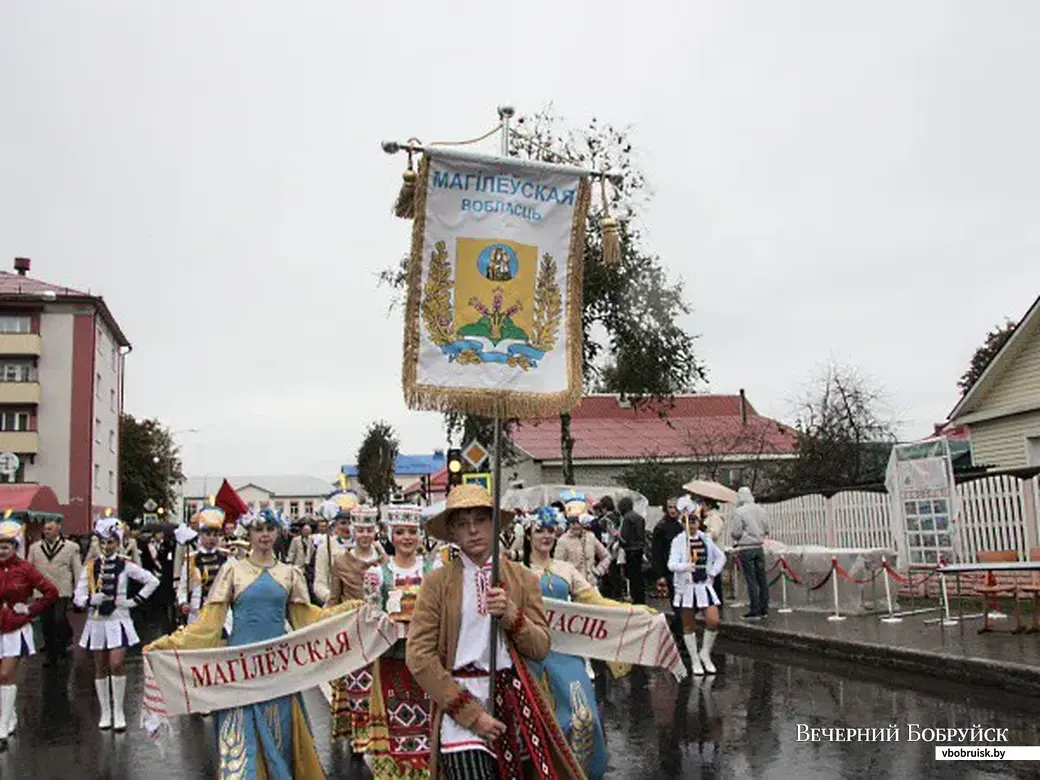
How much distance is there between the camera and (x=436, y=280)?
5141 millimetres

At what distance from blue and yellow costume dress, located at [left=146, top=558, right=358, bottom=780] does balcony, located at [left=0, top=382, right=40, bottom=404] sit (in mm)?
45649

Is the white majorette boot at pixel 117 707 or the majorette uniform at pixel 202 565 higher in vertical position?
the majorette uniform at pixel 202 565

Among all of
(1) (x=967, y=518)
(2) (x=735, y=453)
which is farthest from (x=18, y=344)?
(1) (x=967, y=518)

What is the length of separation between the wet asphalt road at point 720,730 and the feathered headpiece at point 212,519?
1.90 m

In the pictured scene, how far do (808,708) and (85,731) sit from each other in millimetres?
6663

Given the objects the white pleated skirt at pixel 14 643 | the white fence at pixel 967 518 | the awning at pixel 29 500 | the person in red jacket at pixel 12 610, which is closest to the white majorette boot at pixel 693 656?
the white fence at pixel 967 518

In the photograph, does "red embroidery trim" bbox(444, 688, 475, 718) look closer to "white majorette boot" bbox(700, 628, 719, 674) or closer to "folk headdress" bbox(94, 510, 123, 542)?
"folk headdress" bbox(94, 510, 123, 542)

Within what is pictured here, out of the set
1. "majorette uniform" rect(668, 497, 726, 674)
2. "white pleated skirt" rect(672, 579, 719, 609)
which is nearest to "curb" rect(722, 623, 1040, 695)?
"majorette uniform" rect(668, 497, 726, 674)

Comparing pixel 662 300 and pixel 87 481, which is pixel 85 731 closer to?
pixel 662 300

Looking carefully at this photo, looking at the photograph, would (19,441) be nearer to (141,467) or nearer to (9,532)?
(141,467)

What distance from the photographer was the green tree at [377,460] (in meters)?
63.3

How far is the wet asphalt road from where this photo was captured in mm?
7340

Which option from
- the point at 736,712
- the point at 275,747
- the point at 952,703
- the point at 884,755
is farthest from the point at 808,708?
the point at 275,747

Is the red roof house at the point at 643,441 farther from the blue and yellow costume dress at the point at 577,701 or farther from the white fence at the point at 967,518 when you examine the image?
the blue and yellow costume dress at the point at 577,701
